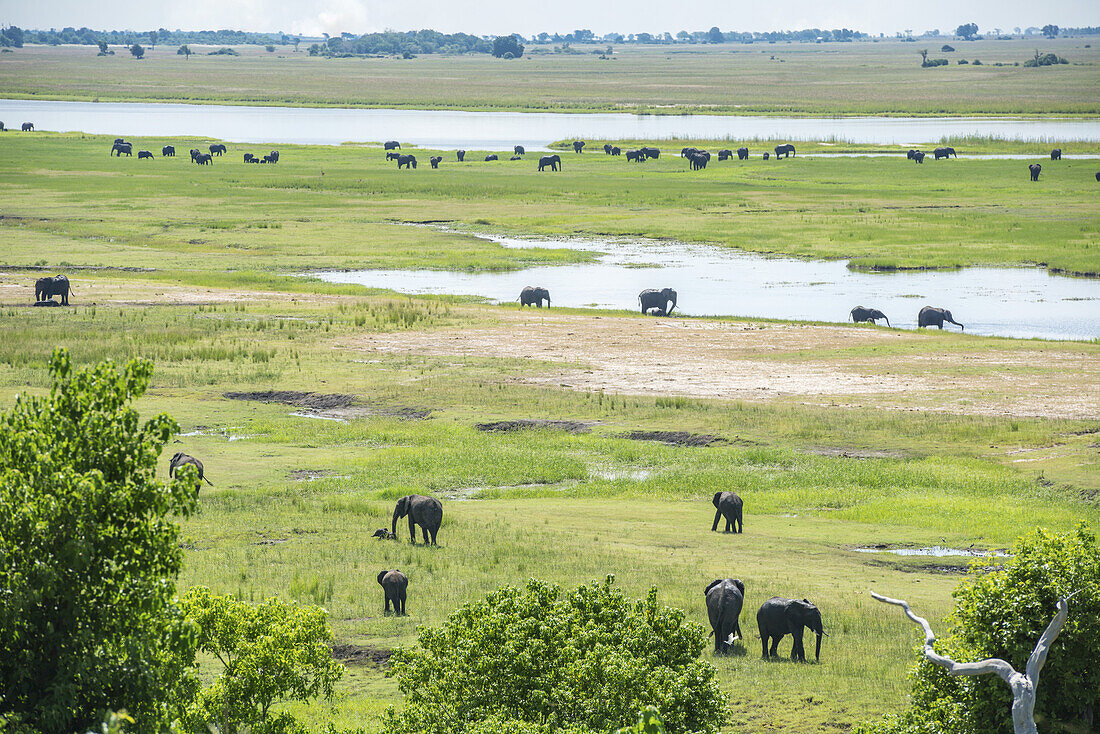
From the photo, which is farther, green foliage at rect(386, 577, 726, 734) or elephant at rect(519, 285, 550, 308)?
elephant at rect(519, 285, 550, 308)

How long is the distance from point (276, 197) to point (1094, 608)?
75434 millimetres

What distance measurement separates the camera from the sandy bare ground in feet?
111

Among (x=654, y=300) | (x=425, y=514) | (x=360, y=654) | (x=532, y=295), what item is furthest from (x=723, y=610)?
(x=532, y=295)

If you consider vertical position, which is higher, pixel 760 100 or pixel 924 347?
pixel 760 100

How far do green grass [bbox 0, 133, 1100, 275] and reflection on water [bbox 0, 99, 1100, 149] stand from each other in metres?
27.9

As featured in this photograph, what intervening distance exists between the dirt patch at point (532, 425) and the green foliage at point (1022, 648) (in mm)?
20471

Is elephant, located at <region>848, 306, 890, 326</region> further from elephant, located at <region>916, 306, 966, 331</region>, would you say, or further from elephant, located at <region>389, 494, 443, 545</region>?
elephant, located at <region>389, 494, 443, 545</region>

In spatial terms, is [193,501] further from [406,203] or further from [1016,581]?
[406,203]

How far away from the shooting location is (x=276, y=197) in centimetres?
8144

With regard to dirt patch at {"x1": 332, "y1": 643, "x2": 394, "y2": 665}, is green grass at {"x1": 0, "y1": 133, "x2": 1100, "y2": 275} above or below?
above

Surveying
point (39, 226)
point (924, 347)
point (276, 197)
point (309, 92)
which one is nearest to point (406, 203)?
point (276, 197)

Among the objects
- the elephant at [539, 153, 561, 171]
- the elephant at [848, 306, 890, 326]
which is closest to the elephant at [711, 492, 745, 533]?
the elephant at [848, 306, 890, 326]

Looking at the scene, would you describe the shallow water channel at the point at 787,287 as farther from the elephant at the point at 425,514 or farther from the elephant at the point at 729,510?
the elephant at the point at 425,514

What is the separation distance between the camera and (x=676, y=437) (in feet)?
100
